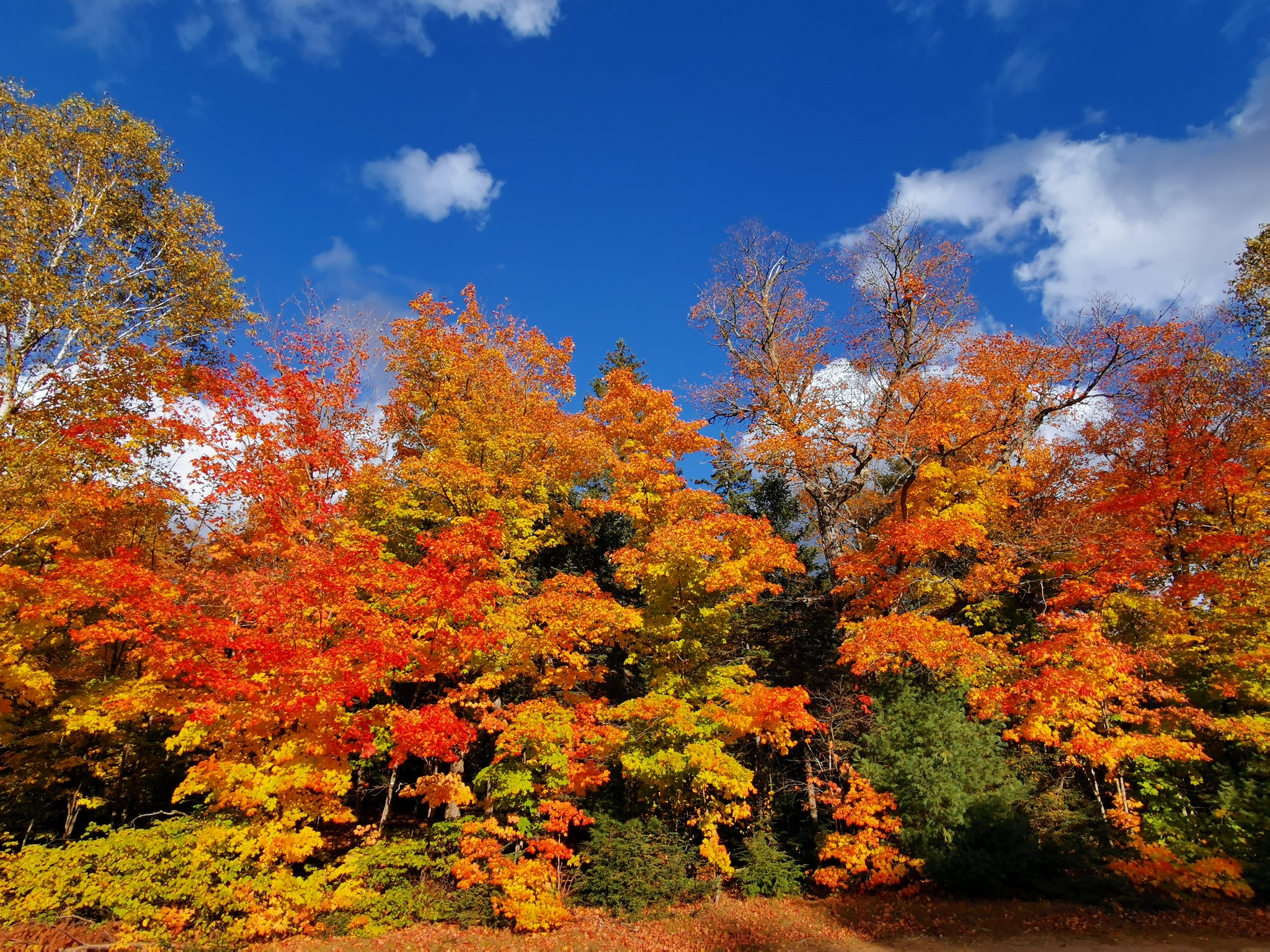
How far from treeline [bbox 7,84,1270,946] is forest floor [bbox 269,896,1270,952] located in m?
0.53

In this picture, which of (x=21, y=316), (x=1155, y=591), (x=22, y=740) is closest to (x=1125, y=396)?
(x=1155, y=591)

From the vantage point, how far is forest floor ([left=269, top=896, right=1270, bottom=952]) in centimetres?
1063

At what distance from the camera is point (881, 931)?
38.8ft

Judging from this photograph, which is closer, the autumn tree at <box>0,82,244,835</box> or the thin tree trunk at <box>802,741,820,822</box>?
the autumn tree at <box>0,82,244,835</box>

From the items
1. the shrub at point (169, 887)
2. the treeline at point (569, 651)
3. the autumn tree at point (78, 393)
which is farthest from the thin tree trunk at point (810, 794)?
the autumn tree at point (78, 393)

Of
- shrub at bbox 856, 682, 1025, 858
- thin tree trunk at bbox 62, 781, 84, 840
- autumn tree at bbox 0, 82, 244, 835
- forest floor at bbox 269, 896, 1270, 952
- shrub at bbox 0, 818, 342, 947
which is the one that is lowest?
forest floor at bbox 269, 896, 1270, 952

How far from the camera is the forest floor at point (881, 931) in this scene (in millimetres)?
10633

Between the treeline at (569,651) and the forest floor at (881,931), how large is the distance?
527mm

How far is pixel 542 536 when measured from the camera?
19.8m

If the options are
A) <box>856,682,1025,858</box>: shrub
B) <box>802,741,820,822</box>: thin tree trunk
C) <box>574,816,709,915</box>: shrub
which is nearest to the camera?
<box>856,682,1025,858</box>: shrub

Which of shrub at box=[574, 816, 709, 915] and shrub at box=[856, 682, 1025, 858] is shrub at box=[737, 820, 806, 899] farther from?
shrub at box=[856, 682, 1025, 858]

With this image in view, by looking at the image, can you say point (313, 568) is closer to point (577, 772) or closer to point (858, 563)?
point (577, 772)

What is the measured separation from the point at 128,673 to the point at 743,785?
14.7 metres

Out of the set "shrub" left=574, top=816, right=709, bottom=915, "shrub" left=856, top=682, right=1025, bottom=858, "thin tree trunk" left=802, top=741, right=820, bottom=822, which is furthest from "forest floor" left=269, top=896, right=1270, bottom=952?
"thin tree trunk" left=802, top=741, right=820, bottom=822
